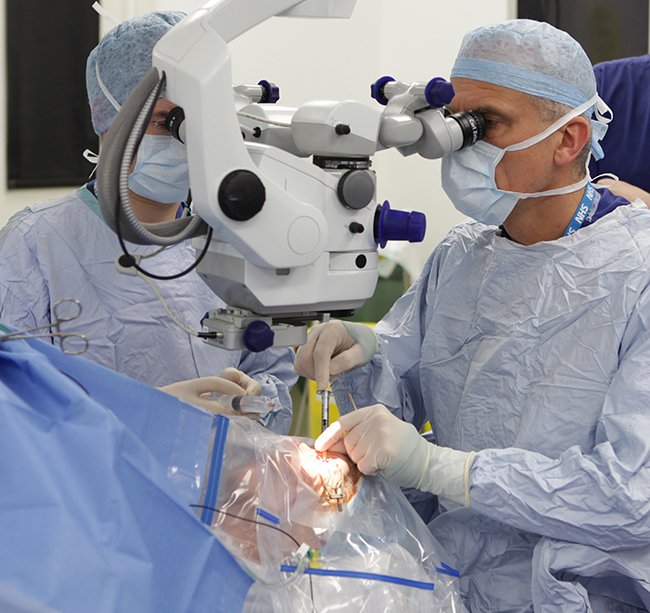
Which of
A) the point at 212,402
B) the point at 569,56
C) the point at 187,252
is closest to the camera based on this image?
the point at 212,402

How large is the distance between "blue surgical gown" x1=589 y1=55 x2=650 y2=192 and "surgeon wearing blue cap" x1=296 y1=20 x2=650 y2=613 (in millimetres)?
672

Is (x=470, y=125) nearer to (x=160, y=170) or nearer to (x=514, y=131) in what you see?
(x=514, y=131)

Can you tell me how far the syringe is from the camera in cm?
146

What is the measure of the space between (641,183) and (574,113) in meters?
0.79

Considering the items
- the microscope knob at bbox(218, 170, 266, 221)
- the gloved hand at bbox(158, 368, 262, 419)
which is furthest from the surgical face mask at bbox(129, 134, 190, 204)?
the microscope knob at bbox(218, 170, 266, 221)

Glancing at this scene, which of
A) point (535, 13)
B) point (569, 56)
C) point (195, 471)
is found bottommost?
point (535, 13)

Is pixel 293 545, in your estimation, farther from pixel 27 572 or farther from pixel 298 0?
pixel 298 0

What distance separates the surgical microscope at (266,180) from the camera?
1082 millimetres

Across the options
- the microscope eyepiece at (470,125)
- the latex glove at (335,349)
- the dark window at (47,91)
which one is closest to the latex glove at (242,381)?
the latex glove at (335,349)

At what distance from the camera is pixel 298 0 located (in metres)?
1.19

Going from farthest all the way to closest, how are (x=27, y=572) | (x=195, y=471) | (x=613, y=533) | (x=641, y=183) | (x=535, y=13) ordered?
(x=535, y=13), (x=641, y=183), (x=613, y=533), (x=195, y=471), (x=27, y=572)

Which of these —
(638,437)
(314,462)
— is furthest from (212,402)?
(638,437)

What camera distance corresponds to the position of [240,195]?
1091mm

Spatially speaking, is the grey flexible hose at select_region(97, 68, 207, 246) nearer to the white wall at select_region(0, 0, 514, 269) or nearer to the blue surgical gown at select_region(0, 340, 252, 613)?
the blue surgical gown at select_region(0, 340, 252, 613)
